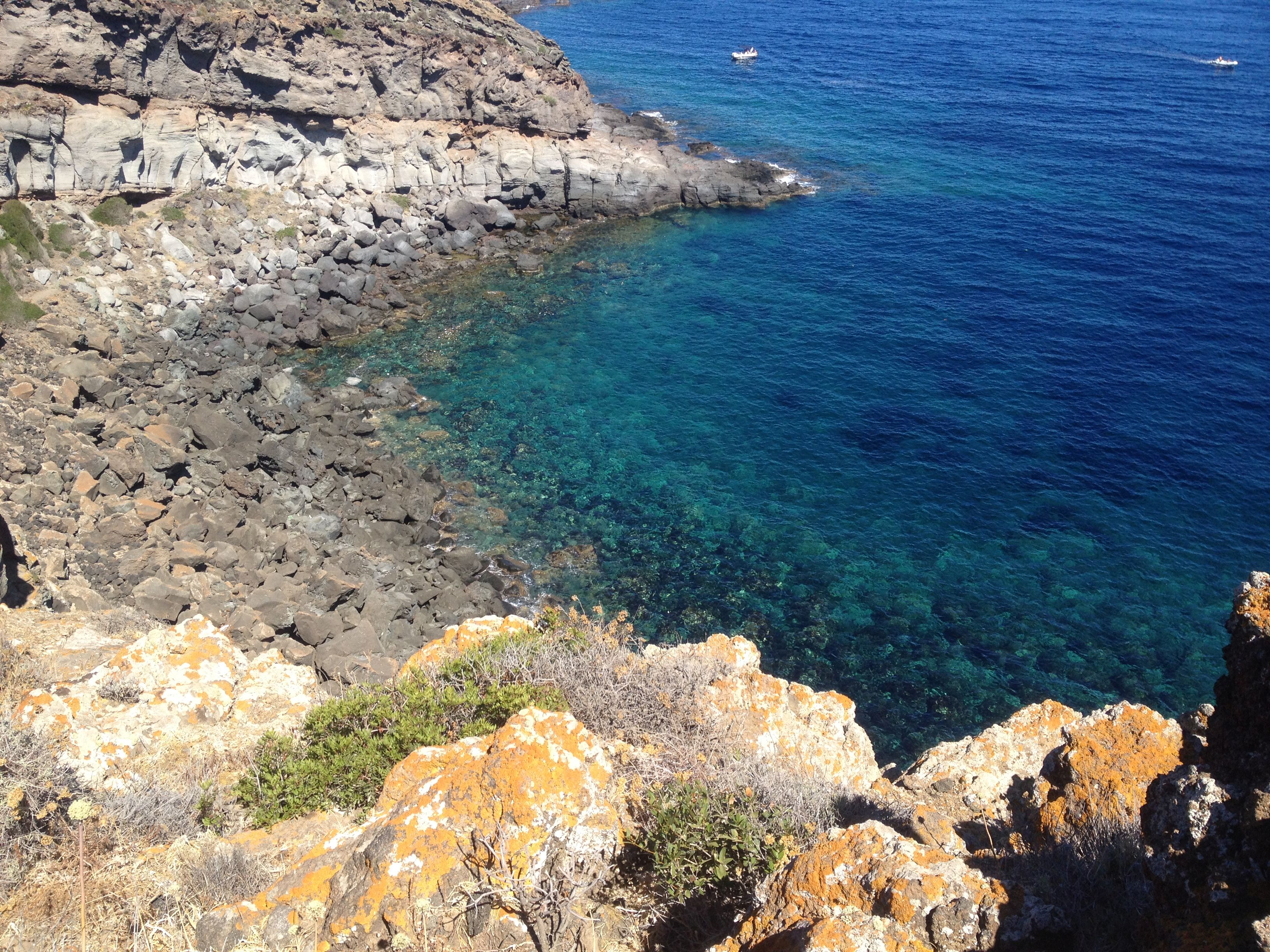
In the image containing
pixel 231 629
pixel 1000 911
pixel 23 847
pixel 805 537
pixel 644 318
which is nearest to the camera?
pixel 1000 911

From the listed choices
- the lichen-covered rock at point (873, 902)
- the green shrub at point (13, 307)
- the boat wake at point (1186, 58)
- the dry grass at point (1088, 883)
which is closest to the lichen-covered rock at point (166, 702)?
the lichen-covered rock at point (873, 902)

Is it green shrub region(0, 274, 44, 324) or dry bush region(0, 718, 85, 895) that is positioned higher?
green shrub region(0, 274, 44, 324)

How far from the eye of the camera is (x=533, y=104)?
156 ft

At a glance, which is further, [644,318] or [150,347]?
[644,318]

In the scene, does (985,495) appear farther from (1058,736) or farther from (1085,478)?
(1058,736)

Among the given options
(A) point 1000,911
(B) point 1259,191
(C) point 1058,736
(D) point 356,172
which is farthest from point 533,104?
(A) point 1000,911

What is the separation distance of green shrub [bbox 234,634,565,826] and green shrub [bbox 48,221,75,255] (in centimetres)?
2912

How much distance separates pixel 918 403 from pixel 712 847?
95.8 feet

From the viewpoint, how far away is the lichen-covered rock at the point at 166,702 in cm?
997

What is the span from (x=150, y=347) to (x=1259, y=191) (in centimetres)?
5800

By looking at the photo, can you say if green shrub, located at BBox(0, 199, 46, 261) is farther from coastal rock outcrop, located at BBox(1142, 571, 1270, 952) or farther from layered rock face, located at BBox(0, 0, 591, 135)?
coastal rock outcrop, located at BBox(1142, 571, 1270, 952)

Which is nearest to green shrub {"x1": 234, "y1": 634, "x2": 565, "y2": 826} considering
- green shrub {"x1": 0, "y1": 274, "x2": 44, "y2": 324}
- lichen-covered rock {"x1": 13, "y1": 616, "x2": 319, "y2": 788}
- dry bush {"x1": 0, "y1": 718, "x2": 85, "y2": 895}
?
lichen-covered rock {"x1": 13, "y1": 616, "x2": 319, "y2": 788}

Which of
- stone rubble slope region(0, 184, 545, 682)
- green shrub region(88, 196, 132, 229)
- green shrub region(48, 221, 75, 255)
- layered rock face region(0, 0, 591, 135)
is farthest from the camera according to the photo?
green shrub region(88, 196, 132, 229)

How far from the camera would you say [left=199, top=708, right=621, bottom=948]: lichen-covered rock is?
21.7 ft
